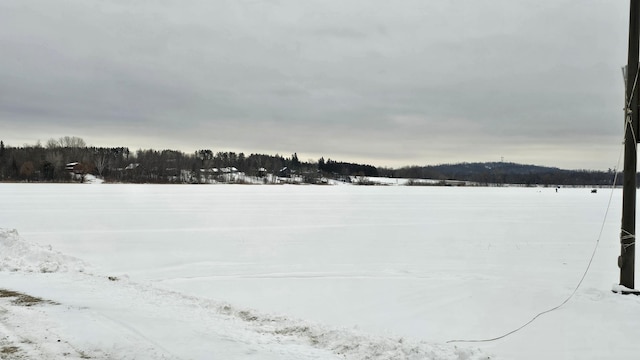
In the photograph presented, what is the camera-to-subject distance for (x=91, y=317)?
5.00 meters

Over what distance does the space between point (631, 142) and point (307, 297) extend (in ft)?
15.8

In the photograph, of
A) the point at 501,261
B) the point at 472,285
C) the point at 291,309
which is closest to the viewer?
the point at 291,309

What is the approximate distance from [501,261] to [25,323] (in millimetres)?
8689

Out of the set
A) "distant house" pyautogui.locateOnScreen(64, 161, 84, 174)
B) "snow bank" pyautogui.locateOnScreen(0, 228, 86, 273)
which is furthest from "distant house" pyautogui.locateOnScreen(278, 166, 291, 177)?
"snow bank" pyautogui.locateOnScreen(0, 228, 86, 273)

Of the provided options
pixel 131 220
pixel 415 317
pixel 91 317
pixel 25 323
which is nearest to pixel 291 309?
pixel 415 317

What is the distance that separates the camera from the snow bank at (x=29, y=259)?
7.93 m

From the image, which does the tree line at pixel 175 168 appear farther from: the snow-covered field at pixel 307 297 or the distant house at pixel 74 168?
the snow-covered field at pixel 307 297

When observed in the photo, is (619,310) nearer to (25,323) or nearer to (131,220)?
(25,323)

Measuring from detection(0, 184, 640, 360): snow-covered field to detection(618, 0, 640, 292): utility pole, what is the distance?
2.21ft

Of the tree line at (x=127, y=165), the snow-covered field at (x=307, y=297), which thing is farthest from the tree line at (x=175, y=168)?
the snow-covered field at (x=307, y=297)

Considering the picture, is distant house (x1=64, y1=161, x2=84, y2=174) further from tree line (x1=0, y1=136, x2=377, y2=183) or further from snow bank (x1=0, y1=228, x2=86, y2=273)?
snow bank (x1=0, y1=228, x2=86, y2=273)

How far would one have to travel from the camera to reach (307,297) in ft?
22.6

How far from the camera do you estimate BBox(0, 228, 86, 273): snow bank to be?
26.0ft

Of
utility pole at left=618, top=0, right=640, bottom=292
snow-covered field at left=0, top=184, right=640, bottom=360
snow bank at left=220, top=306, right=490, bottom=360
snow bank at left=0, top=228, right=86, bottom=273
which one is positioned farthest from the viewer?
snow bank at left=0, top=228, right=86, bottom=273
